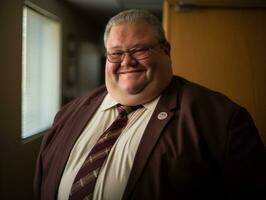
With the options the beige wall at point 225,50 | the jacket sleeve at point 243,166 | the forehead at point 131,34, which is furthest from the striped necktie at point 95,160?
the beige wall at point 225,50

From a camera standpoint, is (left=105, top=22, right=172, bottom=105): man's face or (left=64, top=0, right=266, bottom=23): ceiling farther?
(left=64, top=0, right=266, bottom=23): ceiling

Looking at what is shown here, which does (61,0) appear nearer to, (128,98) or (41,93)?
(41,93)

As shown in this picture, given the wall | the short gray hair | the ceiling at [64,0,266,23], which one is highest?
the ceiling at [64,0,266,23]

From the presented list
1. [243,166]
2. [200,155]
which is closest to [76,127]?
[200,155]

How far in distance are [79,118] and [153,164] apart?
0.42 m

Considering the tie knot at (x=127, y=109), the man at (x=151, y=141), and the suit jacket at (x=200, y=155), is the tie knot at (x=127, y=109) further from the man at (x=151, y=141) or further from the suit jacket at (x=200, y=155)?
the suit jacket at (x=200, y=155)

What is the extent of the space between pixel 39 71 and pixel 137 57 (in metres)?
2.23

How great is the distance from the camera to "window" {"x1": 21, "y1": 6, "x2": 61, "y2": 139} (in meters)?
2.77

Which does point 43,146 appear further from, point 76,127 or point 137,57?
point 137,57

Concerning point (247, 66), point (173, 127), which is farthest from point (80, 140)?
point (247, 66)

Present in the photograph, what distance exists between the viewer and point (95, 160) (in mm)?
1096

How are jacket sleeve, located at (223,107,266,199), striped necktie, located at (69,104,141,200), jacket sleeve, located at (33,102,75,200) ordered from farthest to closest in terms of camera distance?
jacket sleeve, located at (33,102,75,200) < striped necktie, located at (69,104,141,200) < jacket sleeve, located at (223,107,266,199)

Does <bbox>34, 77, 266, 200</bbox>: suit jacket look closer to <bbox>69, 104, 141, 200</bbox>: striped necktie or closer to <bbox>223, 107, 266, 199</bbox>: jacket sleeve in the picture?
<bbox>223, 107, 266, 199</bbox>: jacket sleeve

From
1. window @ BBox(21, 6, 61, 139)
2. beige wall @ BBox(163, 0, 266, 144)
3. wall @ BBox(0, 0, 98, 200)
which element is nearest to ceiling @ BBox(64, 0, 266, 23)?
window @ BBox(21, 6, 61, 139)
